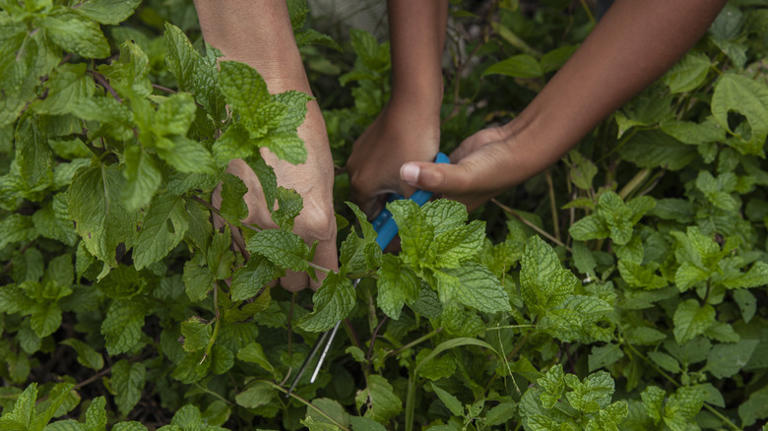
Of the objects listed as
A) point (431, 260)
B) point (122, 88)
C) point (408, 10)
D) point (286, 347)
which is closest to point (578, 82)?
point (408, 10)

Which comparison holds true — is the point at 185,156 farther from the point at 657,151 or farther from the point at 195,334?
the point at 657,151

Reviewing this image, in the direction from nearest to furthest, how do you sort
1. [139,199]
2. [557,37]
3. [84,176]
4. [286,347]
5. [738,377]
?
[139,199], [84,176], [286,347], [738,377], [557,37]

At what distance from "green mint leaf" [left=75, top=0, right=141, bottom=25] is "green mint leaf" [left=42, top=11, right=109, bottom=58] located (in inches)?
1.0

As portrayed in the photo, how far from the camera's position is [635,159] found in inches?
64.8

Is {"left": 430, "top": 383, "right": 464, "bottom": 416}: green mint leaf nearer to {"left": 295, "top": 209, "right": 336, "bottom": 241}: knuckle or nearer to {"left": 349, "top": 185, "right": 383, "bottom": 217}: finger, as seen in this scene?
{"left": 295, "top": 209, "right": 336, "bottom": 241}: knuckle

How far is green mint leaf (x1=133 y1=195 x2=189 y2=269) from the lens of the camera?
867 millimetres

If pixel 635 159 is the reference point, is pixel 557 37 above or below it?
above

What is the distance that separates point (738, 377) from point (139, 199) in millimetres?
1471

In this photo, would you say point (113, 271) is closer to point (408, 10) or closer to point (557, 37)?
point (408, 10)

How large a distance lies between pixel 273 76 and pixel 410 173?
1.21ft

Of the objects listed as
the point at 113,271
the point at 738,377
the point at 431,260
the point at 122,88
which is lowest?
the point at 738,377

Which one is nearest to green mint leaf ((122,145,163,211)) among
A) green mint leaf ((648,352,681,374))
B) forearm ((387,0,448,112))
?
forearm ((387,0,448,112))

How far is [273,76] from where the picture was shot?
44.6 inches

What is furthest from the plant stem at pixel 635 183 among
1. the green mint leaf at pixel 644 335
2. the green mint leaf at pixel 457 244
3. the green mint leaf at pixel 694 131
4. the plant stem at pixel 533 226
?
the green mint leaf at pixel 457 244
